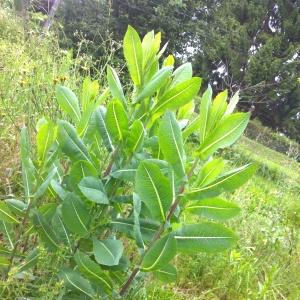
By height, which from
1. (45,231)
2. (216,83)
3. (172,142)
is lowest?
(216,83)

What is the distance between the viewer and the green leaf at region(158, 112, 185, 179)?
4.72 ft

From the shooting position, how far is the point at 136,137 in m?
1.53

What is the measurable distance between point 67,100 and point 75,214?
46cm

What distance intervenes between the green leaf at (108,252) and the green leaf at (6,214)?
353 millimetres

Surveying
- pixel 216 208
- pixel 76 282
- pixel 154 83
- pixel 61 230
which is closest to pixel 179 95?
pixel 154 83

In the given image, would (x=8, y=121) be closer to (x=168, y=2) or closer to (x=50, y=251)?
(x=50, y=251)

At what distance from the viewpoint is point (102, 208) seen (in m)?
1.60

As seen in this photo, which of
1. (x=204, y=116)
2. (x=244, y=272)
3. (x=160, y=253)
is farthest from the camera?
(x=244, y=272)

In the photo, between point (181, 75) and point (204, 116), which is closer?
point (204, 116)

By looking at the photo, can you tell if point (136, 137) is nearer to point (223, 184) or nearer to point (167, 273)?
point (223, 184)

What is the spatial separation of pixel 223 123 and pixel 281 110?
25.2m

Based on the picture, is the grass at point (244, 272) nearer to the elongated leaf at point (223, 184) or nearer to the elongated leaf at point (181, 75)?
the elongated leaf at point (223, 184)

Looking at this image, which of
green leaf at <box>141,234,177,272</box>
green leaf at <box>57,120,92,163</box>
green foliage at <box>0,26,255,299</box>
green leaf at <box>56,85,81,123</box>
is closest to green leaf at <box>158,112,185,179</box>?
green foliage at <box>0,26,255,299</box>

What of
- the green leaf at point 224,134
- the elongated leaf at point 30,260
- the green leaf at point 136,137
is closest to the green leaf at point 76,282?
the elongated leaf at point 30,260
